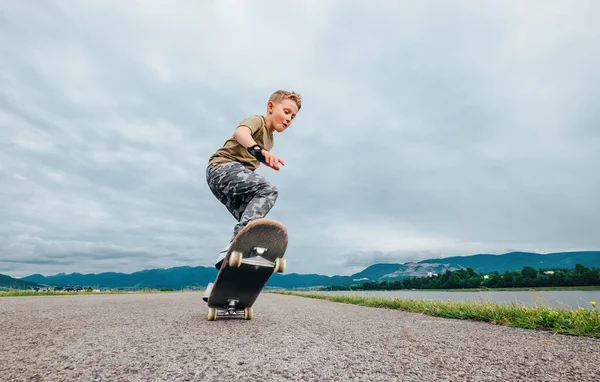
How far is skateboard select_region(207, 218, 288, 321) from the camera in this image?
118 inches

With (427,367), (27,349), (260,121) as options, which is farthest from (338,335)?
(260,121)

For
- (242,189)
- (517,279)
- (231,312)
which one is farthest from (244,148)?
(517,279)

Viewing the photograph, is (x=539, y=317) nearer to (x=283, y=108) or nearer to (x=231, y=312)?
(x=231, y=312)

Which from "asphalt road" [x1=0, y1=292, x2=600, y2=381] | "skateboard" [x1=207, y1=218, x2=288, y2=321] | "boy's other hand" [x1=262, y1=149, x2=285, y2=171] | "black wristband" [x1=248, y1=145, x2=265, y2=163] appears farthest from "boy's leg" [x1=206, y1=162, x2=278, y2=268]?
"asphalt road" [x1=0, y1=292, x2=600, y2=381]

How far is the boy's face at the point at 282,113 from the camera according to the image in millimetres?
3949

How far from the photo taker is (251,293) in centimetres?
342

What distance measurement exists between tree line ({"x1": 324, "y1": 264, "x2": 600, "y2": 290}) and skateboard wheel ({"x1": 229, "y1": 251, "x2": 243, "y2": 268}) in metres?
A: 71.5

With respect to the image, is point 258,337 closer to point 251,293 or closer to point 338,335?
point 338,335

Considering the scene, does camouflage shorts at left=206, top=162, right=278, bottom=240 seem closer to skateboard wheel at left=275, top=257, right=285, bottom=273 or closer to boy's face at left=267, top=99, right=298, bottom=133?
skateboard wheel at left=275, top=257, right=285, bottom=273

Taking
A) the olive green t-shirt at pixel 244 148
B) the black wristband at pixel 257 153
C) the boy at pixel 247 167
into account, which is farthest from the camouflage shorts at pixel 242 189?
the black wristband at pixel 257 153

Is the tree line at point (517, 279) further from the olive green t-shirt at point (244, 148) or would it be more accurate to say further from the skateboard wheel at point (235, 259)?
the skateboard wheel at point (235, 259)

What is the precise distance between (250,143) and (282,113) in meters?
0.86

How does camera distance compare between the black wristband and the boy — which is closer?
the black wristband

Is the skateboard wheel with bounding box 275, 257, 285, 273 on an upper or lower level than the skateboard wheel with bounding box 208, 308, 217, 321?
upper
